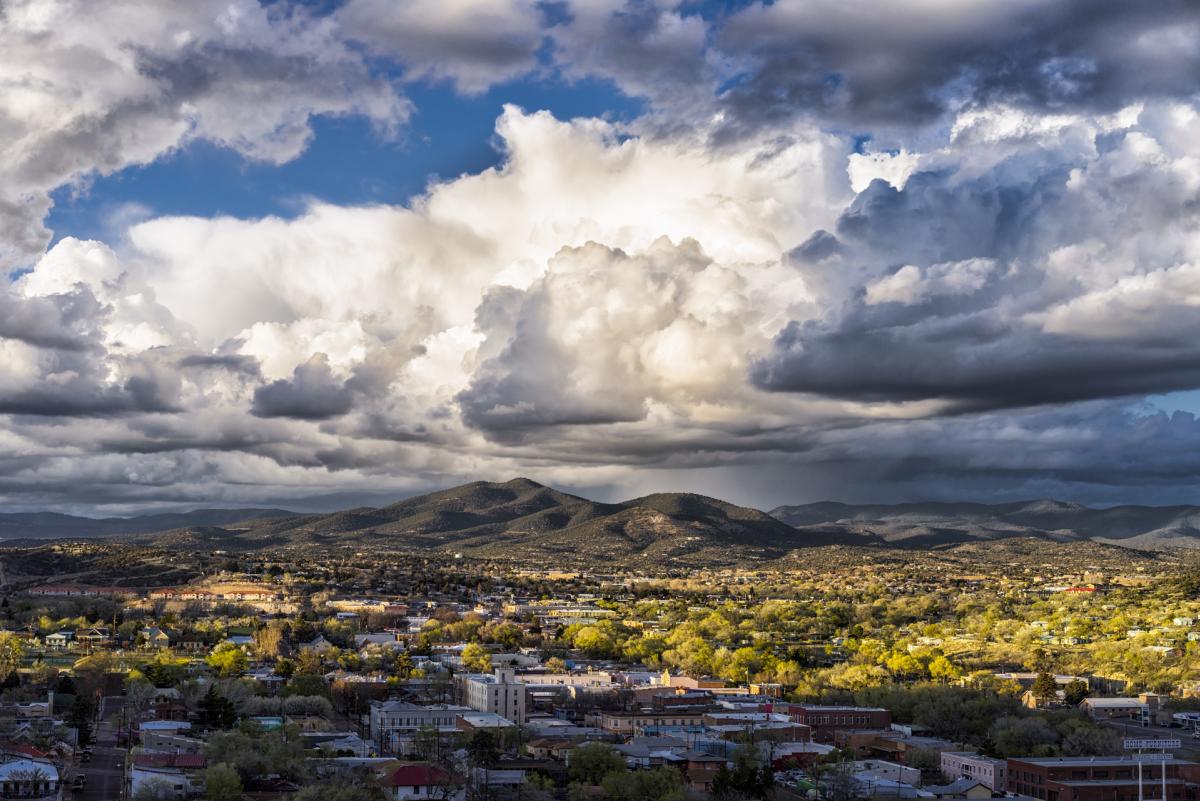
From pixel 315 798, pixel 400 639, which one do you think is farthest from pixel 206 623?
pixel 315 798

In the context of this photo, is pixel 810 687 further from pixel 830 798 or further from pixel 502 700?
pixel 830 798

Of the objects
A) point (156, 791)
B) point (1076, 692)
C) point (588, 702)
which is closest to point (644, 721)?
point (588, 702)

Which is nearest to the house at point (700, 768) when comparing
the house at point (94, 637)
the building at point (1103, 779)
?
the building at point (1103, 779)

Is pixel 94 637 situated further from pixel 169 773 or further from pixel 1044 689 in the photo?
pixel 1044 689

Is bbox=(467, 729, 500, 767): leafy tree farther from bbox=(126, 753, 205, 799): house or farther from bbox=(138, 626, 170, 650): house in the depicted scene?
bbox=(138, 626, 170, 650): house

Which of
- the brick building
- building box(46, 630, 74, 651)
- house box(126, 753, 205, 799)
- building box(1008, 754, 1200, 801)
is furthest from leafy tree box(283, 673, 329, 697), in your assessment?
building box(1008, 754, 1200, 801)
